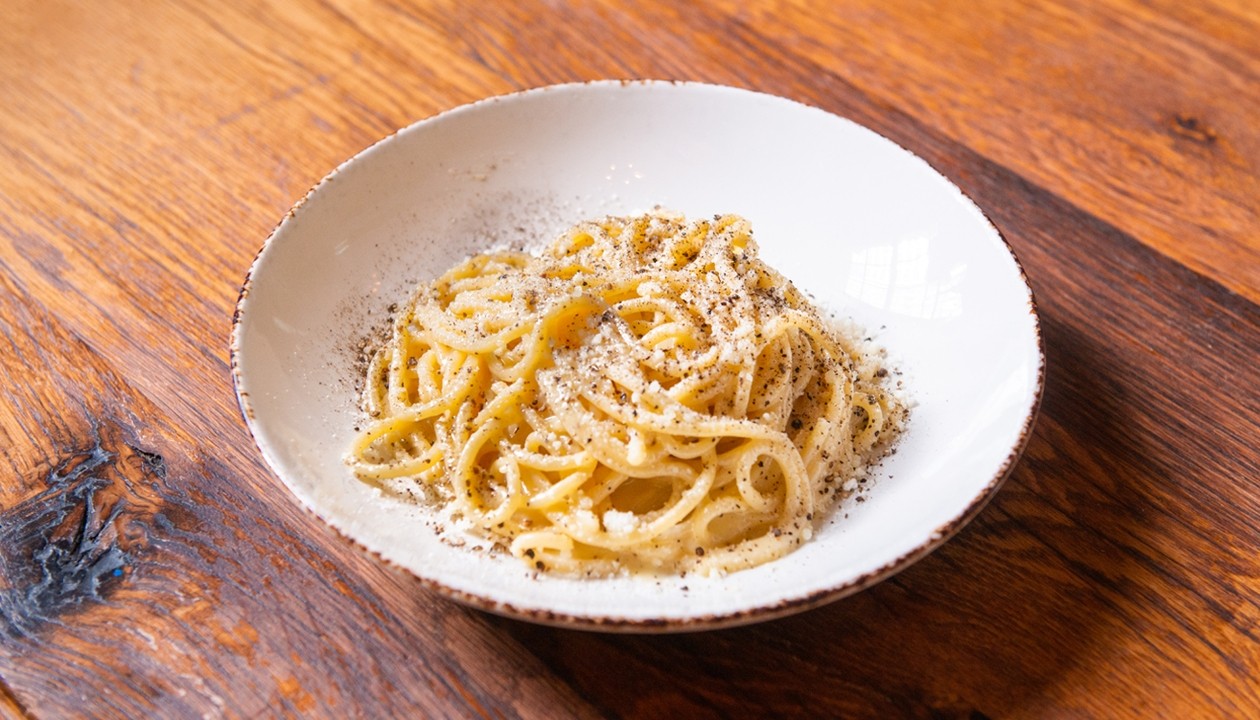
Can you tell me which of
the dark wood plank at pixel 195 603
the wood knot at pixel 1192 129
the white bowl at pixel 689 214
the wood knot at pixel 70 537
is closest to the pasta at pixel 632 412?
the white bowl at pixel 689 214

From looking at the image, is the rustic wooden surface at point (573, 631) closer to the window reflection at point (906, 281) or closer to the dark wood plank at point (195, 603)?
the dark wood plank at point (195, 603)

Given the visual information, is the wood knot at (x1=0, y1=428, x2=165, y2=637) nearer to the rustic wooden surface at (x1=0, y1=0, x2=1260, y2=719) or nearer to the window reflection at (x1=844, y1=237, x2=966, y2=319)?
the rustic wooden surface at (x1=0, y1=0, x2=1260, y2=719)

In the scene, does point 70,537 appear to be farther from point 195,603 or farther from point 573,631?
point 573,631

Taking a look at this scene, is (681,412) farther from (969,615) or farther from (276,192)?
(276,192)

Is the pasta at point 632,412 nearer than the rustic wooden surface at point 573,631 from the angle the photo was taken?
No

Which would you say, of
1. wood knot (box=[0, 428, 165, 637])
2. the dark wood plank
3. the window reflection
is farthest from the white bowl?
wood knot (box=[0, 428, 165, 637])

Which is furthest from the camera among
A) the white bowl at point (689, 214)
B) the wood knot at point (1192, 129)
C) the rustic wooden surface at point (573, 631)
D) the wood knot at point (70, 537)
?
the wood knot at point (1192, 129)

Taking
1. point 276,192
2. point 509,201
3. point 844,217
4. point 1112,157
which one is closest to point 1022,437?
point 844,217

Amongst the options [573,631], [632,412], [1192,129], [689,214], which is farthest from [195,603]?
[1192,129]
